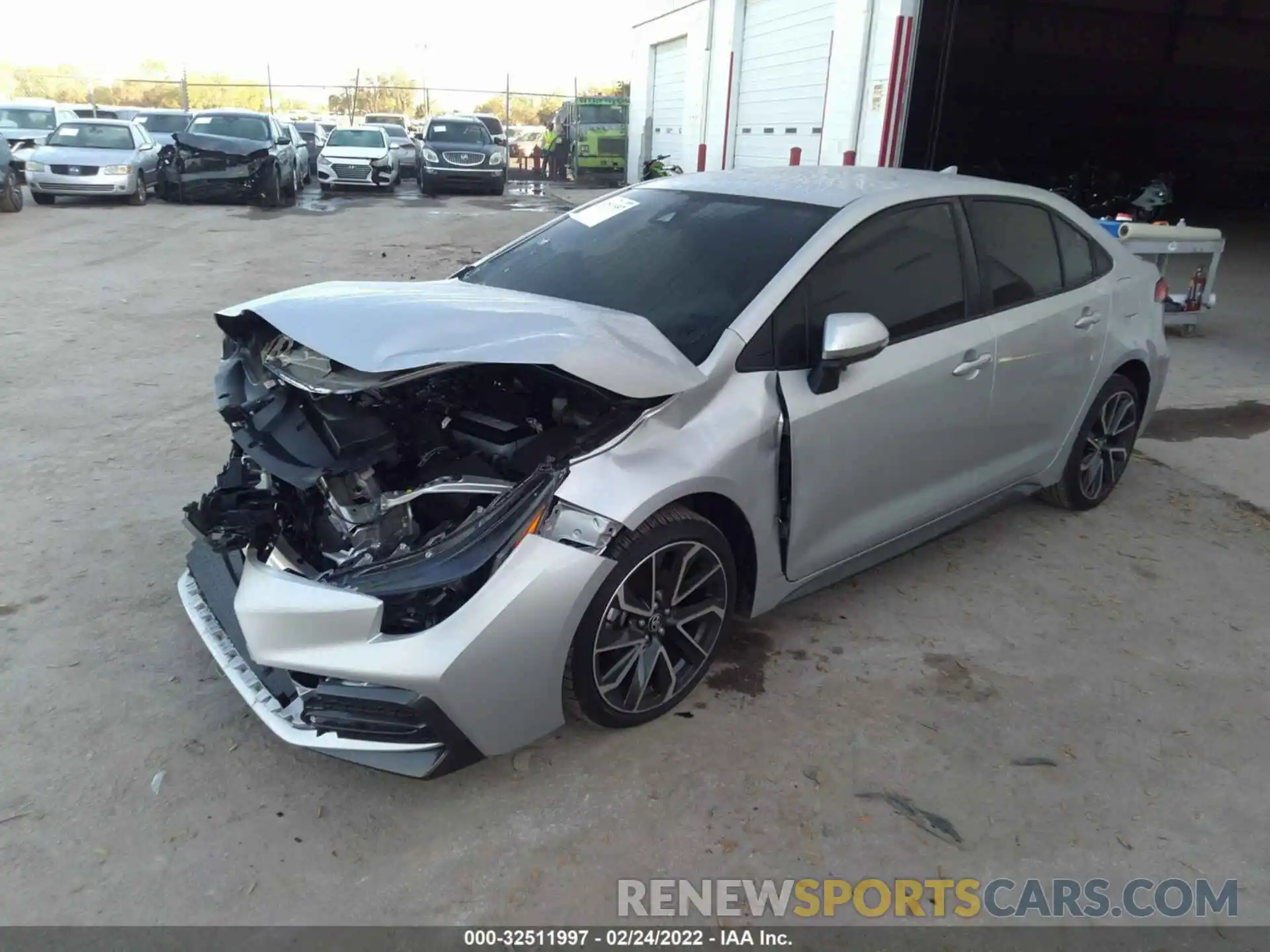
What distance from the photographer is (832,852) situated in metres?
2.60

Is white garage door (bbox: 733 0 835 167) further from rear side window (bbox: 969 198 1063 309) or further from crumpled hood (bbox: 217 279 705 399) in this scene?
crumpled hood (bbox: 217 279 705 399)

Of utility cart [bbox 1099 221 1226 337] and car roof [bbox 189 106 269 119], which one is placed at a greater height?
car roof [bbox 189 106 269 119]

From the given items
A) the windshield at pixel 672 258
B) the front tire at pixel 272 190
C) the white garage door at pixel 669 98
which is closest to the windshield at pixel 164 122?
the front tire at pixel 272 190

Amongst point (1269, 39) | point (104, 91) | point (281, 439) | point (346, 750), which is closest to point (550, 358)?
point (281, 439)

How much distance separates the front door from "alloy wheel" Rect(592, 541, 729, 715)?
0.37m

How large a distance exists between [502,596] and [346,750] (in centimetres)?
59

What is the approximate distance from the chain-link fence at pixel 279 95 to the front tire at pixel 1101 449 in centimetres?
2601

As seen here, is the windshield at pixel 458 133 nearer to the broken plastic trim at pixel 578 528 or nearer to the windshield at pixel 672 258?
the windshield at pixel 672 258

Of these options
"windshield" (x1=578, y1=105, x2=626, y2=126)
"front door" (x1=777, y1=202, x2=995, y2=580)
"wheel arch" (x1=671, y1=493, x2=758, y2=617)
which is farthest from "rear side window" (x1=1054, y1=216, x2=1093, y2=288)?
"windshield" (x1=578, y1=105, x2=626, y2=126)

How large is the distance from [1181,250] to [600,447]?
25.7 feet

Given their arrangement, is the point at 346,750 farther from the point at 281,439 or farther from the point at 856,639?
the point at 856,639

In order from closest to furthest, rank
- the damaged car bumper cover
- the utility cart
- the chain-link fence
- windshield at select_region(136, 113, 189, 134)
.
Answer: the utility cart, the damaged car bumper cover, windshield at select_region(136, 113, 189, 134), the chain-link fence

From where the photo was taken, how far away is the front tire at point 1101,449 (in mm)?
4586

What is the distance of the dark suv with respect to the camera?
70.0ft
